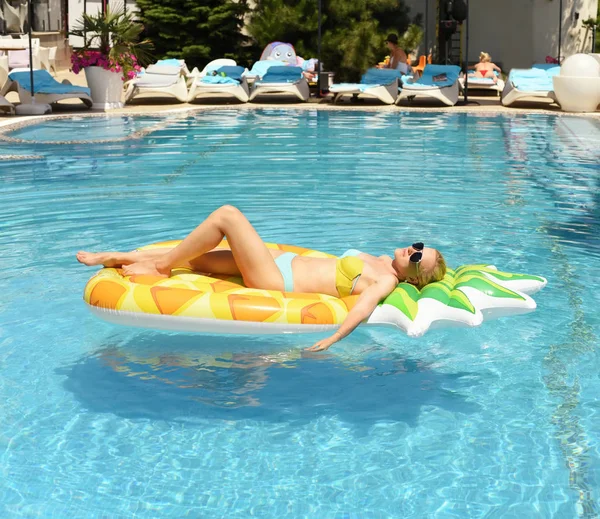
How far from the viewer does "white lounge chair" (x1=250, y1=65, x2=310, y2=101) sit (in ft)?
50.6

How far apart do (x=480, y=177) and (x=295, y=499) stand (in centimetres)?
643

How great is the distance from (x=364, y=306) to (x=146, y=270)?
Result: 3.60 feet

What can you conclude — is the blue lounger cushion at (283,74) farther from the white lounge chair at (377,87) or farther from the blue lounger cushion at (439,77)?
the blue lounger cushion at (439,77)

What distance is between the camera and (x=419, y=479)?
334 cm

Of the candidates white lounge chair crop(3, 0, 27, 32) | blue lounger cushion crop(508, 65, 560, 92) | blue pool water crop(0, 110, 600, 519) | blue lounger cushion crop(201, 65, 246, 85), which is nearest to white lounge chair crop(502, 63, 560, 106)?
blue lounger cushion crop(508, 65, 560, 92)

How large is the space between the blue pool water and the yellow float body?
0.27 m

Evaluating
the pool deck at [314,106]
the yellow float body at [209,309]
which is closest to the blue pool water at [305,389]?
the yellow float body at [209,309]

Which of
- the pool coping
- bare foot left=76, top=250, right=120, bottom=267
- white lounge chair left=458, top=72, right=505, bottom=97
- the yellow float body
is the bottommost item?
the yellow float body

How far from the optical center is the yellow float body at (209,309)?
404 cm

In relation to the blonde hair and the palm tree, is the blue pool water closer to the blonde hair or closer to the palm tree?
the blonde hair

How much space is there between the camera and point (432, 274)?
4441 millimetres

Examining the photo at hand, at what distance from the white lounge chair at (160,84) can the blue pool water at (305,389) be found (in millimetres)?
7478

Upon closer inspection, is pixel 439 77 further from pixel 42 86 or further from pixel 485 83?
pixel 42 86

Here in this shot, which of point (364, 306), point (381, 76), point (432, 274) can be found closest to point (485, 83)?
point (381, 76)
